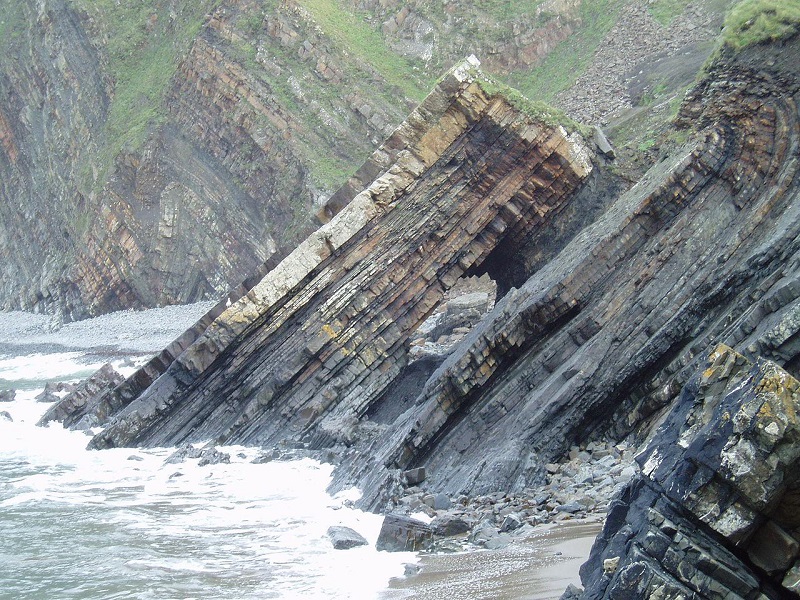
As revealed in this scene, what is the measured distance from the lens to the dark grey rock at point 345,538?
397 inches

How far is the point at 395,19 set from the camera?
154 feet

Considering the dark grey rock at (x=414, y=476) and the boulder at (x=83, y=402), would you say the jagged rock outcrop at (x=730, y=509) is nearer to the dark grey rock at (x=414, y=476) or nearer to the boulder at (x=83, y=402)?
the dark grey rock at (x=414, y=476)

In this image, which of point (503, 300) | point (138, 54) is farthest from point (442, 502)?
point (138, 54)

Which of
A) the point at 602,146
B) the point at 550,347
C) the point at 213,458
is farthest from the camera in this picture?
the point at 602,146

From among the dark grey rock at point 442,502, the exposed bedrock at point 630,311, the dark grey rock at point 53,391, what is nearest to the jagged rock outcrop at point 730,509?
the exposed bedrock at point 630,311

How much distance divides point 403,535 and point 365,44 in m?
37.9

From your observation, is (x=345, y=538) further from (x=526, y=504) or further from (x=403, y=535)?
(x=526, y=504)

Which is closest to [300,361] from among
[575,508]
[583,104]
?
[575,508]

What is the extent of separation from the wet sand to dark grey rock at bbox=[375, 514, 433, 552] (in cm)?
34

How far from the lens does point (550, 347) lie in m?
13.9

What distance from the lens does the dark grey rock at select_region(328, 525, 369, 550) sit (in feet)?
33.1

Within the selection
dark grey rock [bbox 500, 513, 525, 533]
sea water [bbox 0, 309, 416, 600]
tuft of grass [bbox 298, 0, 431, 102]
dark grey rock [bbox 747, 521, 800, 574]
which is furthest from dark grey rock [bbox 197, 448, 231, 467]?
tuft of grass [bbox 298, 0, 431, 102]

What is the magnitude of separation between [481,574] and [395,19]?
42.0 m

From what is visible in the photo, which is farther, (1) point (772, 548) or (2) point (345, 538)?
(2) point (345, 538)
